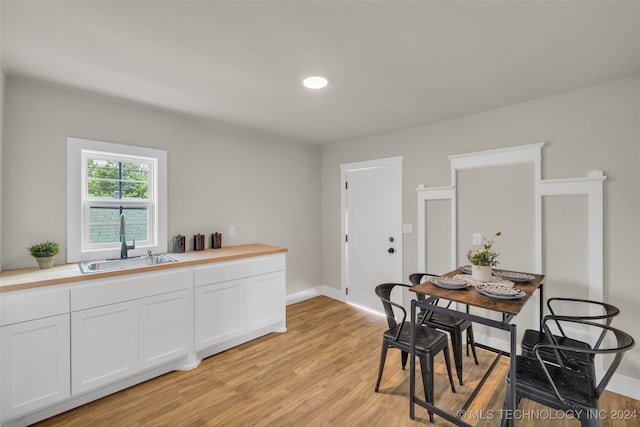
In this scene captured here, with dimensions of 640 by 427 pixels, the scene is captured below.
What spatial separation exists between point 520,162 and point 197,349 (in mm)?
3520

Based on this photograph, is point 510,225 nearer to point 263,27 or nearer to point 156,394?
point 263,27

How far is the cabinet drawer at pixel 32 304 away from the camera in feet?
5.73

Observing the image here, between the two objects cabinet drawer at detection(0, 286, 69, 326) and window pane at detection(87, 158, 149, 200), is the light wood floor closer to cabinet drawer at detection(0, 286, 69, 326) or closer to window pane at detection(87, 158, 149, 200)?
cabinet drawer at detection(0, 286, 69, 326)

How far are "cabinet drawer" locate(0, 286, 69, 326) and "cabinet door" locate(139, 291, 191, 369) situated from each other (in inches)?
19.3

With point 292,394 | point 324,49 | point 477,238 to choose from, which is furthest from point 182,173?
point 477,238

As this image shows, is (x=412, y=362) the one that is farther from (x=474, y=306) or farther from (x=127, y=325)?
(x=127, y=325)

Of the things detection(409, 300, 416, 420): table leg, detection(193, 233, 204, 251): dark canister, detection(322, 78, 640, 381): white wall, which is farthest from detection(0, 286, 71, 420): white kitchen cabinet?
detection(322, 78, 640, 381): white wall

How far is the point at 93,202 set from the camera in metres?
2.59

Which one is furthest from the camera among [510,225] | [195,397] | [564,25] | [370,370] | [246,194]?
[246,194]

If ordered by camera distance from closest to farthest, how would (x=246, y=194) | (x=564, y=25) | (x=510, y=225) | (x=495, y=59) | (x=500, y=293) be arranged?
(x=564, y=25)
(x=500, y=293)
(x=495, y=59)
(x=510, y=225)
(x=246, y=194)

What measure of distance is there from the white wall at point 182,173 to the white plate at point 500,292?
9.01ft

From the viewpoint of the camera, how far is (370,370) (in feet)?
8.33

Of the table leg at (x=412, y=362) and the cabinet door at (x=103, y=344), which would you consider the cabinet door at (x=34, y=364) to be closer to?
the cabinet door at (x=103, y=344)

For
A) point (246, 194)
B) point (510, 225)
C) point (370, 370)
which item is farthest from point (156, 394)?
point (510, 225)
